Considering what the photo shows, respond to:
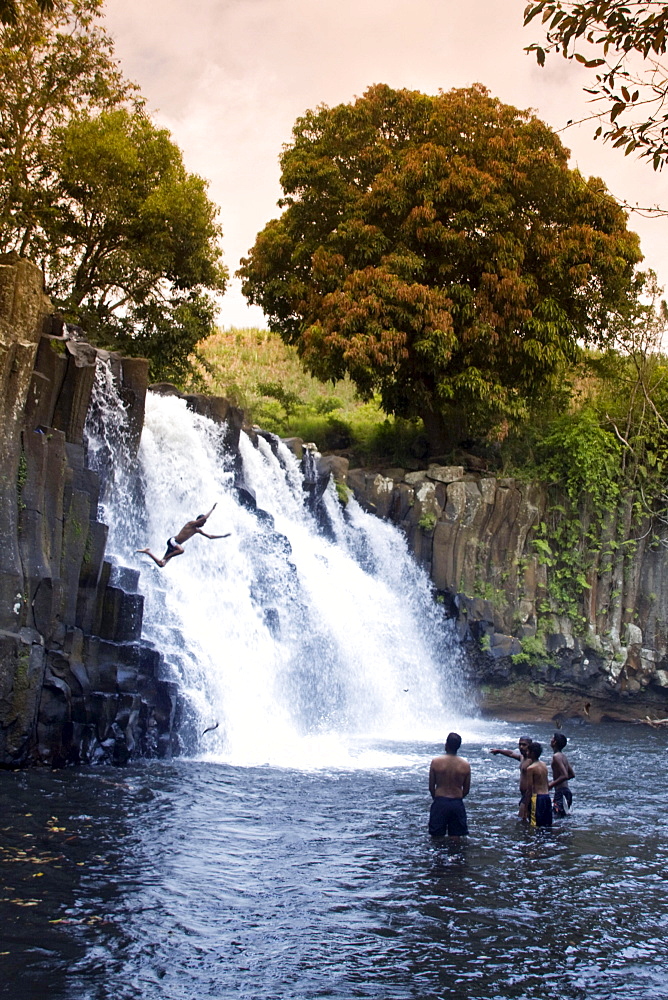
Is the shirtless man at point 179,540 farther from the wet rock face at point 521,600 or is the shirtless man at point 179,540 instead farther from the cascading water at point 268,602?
the wet rock face at point 521,600

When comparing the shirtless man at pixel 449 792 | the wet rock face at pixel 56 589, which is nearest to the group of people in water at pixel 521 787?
the shirtless man at pixel 449 792

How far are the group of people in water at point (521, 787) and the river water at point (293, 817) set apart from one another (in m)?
0.25

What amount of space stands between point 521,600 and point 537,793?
13.7 meters

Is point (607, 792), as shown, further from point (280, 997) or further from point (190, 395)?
point (190, 395)

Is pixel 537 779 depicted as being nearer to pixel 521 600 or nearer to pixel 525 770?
pixel 525 770

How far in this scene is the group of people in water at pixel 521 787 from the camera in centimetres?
1007

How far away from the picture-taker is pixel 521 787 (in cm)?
1112

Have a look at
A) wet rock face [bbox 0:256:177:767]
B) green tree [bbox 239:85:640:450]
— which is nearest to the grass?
green tree [bbox 239:85:640:450]

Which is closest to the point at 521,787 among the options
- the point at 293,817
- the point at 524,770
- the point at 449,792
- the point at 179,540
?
the point at 524,770

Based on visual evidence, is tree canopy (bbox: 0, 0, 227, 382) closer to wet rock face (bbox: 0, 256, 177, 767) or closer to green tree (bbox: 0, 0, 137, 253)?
green tree (bbox: 0, 0, 137, 253)

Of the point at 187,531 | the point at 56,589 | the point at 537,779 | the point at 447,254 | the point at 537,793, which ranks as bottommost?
the point at 537,793

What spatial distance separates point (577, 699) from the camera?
82.9 ft

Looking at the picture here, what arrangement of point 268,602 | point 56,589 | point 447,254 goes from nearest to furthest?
point 56,589 → point 268,602 → point 447,254

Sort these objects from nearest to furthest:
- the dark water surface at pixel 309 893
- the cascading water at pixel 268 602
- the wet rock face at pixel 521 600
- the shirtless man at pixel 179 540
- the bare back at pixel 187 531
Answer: the dark water surface at pixel 309 893 → the shirtless man at pixel 179 540 → the bare back at pixel 187 531 → the cascading water at pixel 268 602 → the wet rock face at pixel 521 600
